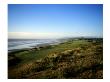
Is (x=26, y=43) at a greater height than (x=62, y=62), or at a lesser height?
greater

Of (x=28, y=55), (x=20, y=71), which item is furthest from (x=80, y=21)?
(x=20, y=71)

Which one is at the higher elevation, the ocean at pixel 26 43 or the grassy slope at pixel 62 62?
the ocean at pixel 26 43

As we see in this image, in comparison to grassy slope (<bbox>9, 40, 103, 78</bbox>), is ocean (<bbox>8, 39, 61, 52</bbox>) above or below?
above

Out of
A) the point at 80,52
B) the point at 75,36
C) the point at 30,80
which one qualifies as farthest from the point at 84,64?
the point at 30,80

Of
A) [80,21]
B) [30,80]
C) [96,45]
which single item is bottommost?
[30,80]
